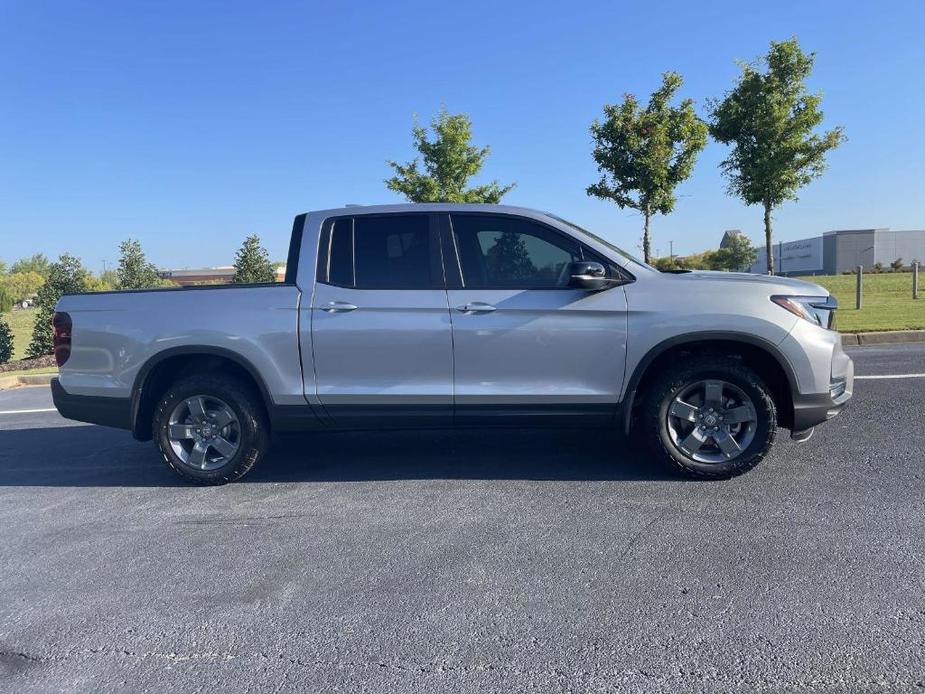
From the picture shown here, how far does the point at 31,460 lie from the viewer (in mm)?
5684

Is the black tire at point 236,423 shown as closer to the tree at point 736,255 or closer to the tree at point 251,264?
the tree at point 251,264

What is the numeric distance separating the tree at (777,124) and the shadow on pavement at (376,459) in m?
12.1

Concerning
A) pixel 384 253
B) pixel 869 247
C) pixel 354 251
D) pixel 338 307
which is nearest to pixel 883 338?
pixel 384 253

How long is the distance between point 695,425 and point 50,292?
53.0ft

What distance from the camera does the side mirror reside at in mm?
4211

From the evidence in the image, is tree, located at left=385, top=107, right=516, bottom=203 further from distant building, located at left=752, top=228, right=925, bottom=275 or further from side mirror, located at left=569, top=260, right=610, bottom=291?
distant building, located at left=752, top=228, right=925, bottom=275

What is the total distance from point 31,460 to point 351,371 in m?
3.39

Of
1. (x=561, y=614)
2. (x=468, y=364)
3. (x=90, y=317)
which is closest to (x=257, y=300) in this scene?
(x=90, y=317)

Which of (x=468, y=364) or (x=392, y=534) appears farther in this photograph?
(x=468, y=364)

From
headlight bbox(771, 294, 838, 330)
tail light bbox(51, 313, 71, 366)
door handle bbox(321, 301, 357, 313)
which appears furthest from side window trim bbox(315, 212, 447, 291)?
headlight bbox(771, 294, 838, 330)

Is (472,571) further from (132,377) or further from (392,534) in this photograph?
(132,377)

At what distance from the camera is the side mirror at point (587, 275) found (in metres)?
4.21

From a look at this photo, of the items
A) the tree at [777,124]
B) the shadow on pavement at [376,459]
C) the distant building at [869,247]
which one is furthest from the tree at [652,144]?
the distant building at [869,247]

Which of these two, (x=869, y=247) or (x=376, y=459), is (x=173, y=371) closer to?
(x=376, y=459)
